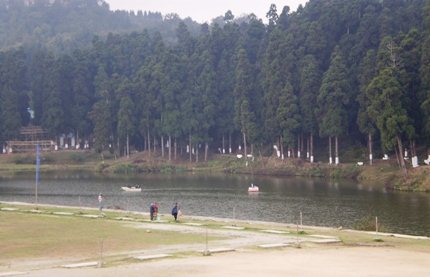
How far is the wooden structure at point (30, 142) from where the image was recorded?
12297cm

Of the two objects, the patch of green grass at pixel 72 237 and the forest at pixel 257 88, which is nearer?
the patch of green grass at pixel 72 237

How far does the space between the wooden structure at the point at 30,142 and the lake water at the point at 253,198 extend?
3312cm

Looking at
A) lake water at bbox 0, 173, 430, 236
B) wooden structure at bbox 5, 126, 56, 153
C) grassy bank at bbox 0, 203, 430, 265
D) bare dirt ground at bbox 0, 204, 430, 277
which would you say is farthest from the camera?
wooden structure at bbox 5, 126, 56, 153

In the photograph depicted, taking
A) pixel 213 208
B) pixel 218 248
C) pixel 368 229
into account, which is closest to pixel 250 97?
pixel 213 208

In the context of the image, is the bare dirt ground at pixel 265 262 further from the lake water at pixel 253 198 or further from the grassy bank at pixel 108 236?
the lake water at pixel 253 198

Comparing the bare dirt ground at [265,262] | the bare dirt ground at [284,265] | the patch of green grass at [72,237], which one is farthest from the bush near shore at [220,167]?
the bare dirt ground at [284,265]

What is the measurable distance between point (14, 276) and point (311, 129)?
72221 millimetres

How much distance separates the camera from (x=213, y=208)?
5288cm

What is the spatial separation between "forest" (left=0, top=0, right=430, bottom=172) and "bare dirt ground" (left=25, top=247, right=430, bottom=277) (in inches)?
1780

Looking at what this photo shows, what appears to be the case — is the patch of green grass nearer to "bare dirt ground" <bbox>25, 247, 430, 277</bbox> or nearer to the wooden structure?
"bare dirt ground" <bbox>25, 247, 430, 277</bbox>

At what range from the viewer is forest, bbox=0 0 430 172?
7250 centimetres

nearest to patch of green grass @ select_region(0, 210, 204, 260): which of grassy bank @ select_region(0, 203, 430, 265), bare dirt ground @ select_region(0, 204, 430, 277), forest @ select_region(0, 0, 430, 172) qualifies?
grassy bank @ select_region(0, 203, 430, 265)

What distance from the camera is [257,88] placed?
105812mm

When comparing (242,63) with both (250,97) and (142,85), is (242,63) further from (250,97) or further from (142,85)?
(142,85)
